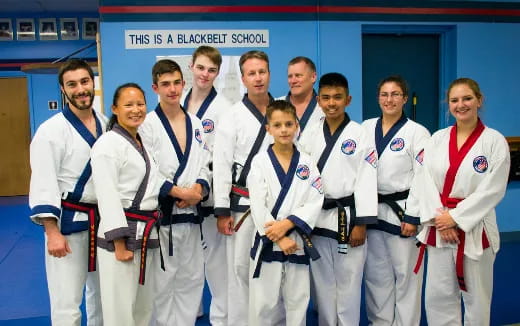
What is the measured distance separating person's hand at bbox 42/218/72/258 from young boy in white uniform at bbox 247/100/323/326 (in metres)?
0.94

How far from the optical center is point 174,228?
8.43ft


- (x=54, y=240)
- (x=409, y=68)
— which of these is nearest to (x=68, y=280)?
(x=54, y=240)

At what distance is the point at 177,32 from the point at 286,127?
2.11 metres

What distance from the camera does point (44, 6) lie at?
738 cm

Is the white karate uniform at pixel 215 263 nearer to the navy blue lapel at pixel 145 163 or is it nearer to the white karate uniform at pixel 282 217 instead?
the white karate uniform at pixel 282 217

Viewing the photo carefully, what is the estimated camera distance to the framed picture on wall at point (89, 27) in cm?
794

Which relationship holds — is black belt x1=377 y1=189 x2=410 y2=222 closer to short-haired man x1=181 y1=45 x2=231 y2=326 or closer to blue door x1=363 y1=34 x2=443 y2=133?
short-haired man x1=181 y1=45 x2=231 y2=326

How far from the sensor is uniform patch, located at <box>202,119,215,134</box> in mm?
3084

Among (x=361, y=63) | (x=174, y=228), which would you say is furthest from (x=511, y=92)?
(x=174, y=228)

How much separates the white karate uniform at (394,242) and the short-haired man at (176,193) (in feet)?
3.33

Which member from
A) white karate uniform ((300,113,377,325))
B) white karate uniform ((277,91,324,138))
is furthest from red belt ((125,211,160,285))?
white karate uniform ((277,91,324,138))

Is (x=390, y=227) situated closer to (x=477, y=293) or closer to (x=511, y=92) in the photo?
(x=477, y=293)

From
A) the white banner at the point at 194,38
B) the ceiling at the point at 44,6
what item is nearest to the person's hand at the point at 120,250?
the white banner at the point at 194,38

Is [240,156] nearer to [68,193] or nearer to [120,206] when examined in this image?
[120,206]
